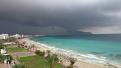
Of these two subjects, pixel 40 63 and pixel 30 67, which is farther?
pixel 40 63

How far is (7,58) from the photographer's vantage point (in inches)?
2148

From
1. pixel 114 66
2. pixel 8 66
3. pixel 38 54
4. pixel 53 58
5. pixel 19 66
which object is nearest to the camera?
pixel 19 66

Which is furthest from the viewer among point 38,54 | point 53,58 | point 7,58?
point 38,54

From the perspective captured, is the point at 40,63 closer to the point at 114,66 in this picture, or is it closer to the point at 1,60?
the point at 1,60

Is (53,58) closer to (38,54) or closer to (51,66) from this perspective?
(51,66)

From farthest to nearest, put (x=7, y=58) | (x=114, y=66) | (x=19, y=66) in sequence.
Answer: (x=114, y=66) → (x=7, y=58) → (x=19, y=66)

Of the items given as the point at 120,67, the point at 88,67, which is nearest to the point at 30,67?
the point at 88,67

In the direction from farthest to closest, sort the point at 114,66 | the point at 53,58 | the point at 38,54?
the point at 38,54
the point at 114,66
the point at 53,58

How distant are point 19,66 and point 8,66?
52.1 feet

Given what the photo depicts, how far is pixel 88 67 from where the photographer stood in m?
56.0

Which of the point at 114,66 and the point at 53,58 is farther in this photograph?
the point at 114,66

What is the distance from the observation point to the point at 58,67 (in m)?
51.0

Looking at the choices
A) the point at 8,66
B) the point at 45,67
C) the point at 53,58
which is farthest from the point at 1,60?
the point at 53,58

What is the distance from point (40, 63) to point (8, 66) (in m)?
8.91
